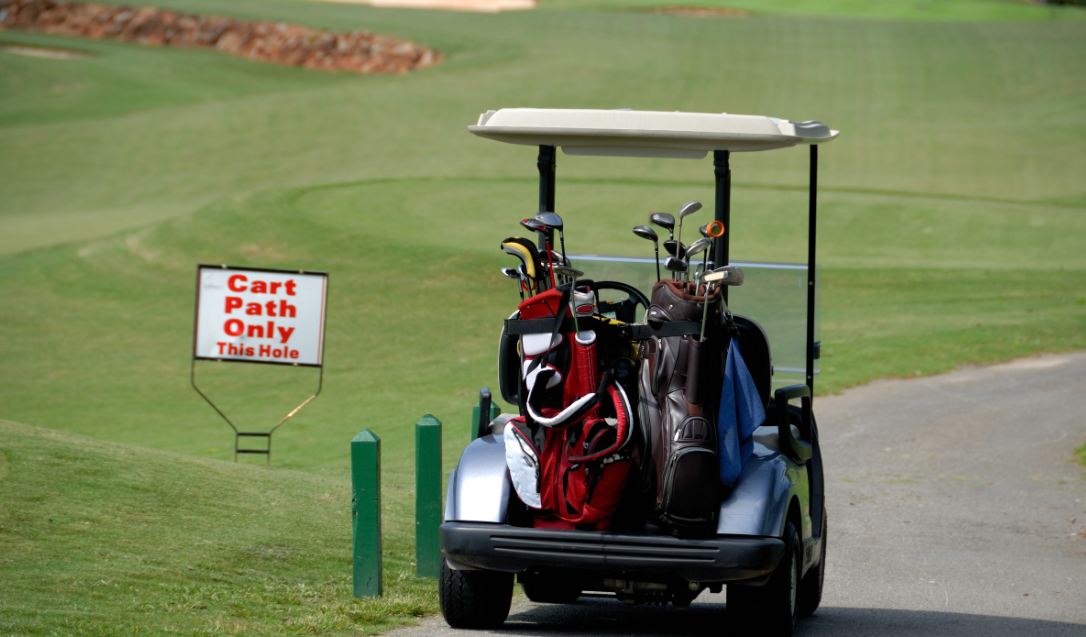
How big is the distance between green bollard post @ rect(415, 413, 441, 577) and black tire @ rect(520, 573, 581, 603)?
93cm

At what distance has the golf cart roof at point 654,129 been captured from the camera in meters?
5.16

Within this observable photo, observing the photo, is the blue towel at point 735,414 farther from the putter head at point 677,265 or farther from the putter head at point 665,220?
the putter head at point 665,220

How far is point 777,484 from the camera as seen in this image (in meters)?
4.88

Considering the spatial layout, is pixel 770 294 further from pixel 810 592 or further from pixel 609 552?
pixel 609 552

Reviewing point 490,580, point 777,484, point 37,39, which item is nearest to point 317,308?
point 490,580

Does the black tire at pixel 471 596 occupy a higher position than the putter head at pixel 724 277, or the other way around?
the putter head at pixel 724 277

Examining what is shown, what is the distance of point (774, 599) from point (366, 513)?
6.16 ft

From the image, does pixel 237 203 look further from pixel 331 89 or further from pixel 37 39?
pixel 37 39

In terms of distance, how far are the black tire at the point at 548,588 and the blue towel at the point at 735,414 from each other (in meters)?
0.82

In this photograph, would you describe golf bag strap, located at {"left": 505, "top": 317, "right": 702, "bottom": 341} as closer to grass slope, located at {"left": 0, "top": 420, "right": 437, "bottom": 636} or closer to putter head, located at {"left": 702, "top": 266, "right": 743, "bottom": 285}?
putter head, located at {"left": 702, "top": 266, "right": 743, "bottom": 285}

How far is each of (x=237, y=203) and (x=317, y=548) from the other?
64.3 ft

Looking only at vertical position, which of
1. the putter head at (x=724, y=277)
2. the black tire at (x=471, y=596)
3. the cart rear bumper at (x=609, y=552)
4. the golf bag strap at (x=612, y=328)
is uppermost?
the putter head at (x=724, y=277)

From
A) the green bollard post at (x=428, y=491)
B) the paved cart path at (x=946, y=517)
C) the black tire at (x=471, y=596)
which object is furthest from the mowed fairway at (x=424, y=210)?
the paved cart path at (x=946, y=517)

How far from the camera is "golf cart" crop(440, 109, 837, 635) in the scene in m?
4.71
